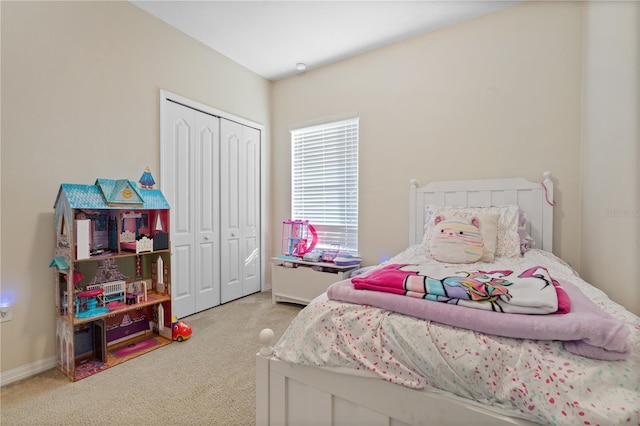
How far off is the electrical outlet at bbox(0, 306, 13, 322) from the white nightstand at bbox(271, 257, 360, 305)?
6.78ft

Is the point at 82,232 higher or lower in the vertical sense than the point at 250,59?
lower

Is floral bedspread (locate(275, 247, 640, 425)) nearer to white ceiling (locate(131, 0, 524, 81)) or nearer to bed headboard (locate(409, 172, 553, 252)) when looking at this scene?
bed headboard (locate(409, 172, 553, 252))

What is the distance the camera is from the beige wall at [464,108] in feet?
7.70

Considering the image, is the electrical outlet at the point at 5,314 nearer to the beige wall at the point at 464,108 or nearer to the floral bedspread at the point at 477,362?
the floral bedspread at the point at 477,362

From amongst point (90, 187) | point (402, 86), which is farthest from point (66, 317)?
point (402, 86)

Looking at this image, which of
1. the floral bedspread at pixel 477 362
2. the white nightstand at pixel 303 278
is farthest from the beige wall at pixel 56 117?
the floral bedspread at pixel 477 362

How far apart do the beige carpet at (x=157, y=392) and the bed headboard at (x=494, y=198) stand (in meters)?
1.88

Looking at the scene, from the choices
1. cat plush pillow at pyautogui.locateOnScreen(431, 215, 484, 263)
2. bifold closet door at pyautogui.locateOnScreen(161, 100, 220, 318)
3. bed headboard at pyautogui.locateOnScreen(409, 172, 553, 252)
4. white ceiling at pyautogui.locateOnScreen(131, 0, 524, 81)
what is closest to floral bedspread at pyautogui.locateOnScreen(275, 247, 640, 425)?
cat plush pillow at pyautogui.locateOnScreen(431, 215, 484, 263)

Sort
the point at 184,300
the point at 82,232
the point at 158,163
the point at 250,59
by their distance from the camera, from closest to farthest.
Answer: the point at 82,232, the point at 158,163, the point at 184,300, the point at 250,59

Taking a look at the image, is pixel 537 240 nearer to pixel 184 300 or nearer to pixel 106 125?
pixel 184 300

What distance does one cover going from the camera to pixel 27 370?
1.91 metres

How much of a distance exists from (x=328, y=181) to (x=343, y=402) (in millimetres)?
2696

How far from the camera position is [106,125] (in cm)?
233

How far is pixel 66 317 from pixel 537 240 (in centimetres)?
345
